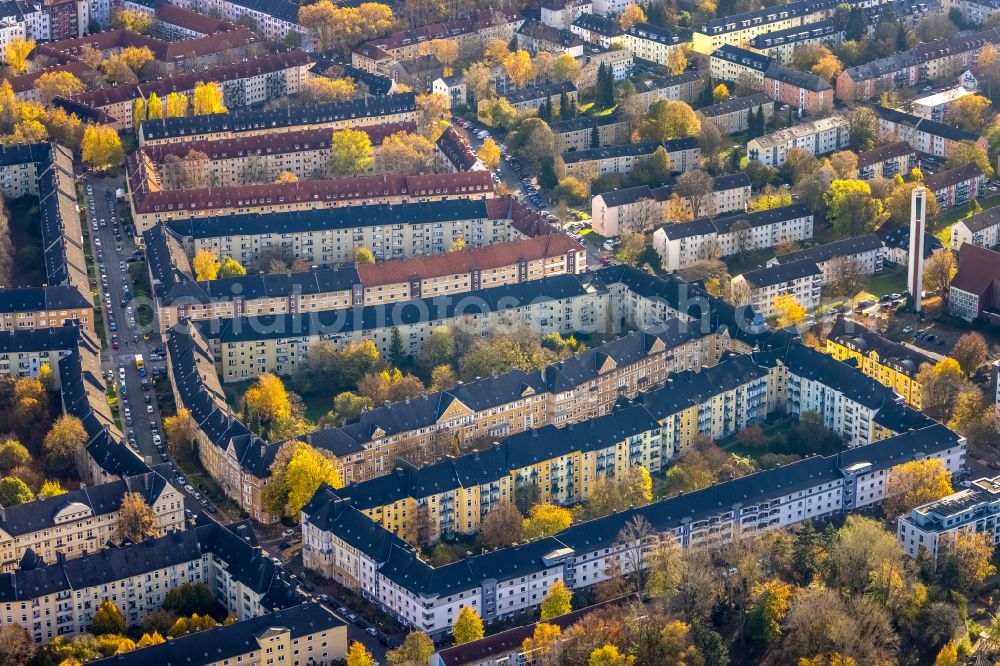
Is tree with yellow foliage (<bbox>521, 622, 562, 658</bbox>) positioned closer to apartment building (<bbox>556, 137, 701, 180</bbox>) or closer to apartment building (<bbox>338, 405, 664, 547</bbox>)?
apartment building (<bbox>338, 405, 664, 547</bbox>)

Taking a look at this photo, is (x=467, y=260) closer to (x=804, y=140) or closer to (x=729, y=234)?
(x=729, y=234)

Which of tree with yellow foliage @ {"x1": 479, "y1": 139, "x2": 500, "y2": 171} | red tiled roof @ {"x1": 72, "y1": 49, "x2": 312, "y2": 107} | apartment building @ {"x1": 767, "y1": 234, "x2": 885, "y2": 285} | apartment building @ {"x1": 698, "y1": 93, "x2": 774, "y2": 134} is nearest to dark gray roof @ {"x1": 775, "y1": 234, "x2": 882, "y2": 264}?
apartment building @ {"x1": 767, "y1": 234, "x2": 885, "y2": 285}

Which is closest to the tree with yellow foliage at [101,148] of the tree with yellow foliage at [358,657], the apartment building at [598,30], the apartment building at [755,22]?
the apartment building at [598,30]

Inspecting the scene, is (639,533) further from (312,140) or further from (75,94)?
(75,94)

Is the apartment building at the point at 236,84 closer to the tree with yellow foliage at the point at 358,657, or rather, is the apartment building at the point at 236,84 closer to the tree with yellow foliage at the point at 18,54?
the tree with yellow foliage at the point at 18,54

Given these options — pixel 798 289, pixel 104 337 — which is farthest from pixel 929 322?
pixel 104 337

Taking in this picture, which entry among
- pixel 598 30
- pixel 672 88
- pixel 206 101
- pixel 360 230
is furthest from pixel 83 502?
pixel 598 30
